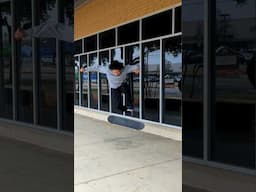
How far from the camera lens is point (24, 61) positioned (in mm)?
2141

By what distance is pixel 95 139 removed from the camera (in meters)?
1.67

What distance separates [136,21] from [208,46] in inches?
11.5

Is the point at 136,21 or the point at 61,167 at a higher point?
the point at 136,21

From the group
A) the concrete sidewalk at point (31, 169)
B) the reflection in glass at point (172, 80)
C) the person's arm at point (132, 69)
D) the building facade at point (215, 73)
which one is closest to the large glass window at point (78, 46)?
the person's arm at point (132, 69)

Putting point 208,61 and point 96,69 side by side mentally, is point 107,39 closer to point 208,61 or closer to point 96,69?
point 96,69

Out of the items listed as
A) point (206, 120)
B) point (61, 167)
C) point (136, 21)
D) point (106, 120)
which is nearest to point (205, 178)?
point (206, 120)

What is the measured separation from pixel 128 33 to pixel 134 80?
0.52ft

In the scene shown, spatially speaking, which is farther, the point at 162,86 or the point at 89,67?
the point at 89,67

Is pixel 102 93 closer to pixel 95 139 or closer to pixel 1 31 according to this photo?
pixel 95 139

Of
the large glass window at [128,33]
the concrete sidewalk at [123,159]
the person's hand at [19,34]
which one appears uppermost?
the person's hand at [19,34]

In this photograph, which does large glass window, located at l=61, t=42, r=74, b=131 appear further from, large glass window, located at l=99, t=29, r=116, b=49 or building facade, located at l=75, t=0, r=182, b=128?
large glass window, located at l=99, t=29, r=116, b=49

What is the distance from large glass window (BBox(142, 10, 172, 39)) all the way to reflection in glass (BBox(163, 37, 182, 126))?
3 cm

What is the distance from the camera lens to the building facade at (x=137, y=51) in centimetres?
135

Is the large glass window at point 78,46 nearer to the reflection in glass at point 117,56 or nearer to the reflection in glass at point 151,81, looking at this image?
the reflection in glass at point 117,56
